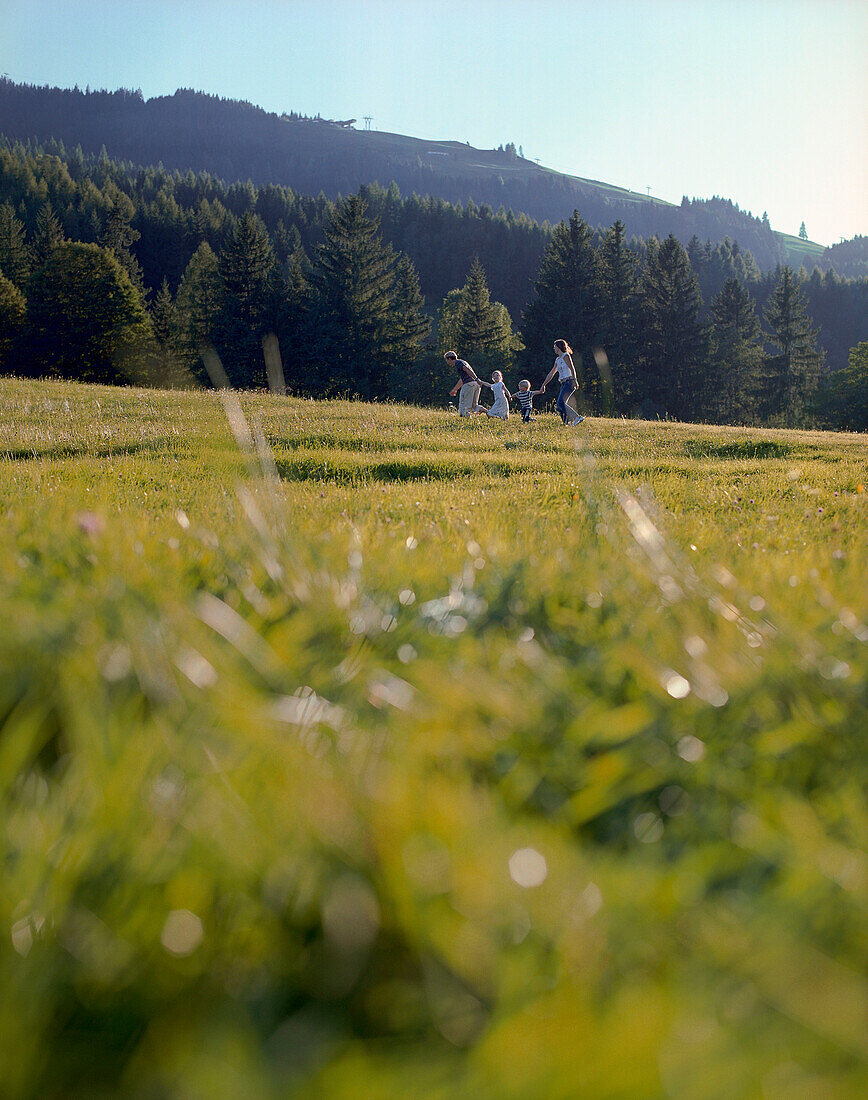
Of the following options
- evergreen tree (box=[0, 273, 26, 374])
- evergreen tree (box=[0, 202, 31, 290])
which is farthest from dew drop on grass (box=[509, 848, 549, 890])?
evergreen tree (box=[0, 202, 31, 290])

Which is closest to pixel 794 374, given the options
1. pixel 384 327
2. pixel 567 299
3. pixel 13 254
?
pixel 567 299

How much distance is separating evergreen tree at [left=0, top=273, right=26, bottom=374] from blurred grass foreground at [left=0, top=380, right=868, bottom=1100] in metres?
72.7

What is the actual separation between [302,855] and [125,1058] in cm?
26

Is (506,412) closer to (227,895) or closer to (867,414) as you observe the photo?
(227,895)

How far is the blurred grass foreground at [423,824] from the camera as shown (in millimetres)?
610

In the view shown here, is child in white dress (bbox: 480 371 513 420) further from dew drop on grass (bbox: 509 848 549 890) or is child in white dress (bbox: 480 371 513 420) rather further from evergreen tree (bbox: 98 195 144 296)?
evergreen tree (bbox: 98 195 144 296)

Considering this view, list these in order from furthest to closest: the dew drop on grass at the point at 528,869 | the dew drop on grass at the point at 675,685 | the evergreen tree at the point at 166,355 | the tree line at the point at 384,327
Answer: the evergreen tree at the point at 166,355 → the tree line at the point at 384,327 → the dew drop on grass at the point at 675,685 → the dew drop on grass at the point at 528,869

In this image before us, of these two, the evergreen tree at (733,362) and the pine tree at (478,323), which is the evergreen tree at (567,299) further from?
the evergreen tree at (733,362)

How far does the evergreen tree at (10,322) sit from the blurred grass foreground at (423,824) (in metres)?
72.7

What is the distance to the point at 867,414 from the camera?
63906 millimetres

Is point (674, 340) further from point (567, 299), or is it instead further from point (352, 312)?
point (352, 312)

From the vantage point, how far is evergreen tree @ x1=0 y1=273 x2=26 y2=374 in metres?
61.5

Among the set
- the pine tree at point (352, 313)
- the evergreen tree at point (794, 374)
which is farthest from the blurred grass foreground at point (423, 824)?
the evergreen tree at point (794, 374)

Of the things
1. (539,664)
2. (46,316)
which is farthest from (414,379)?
(539,664)
